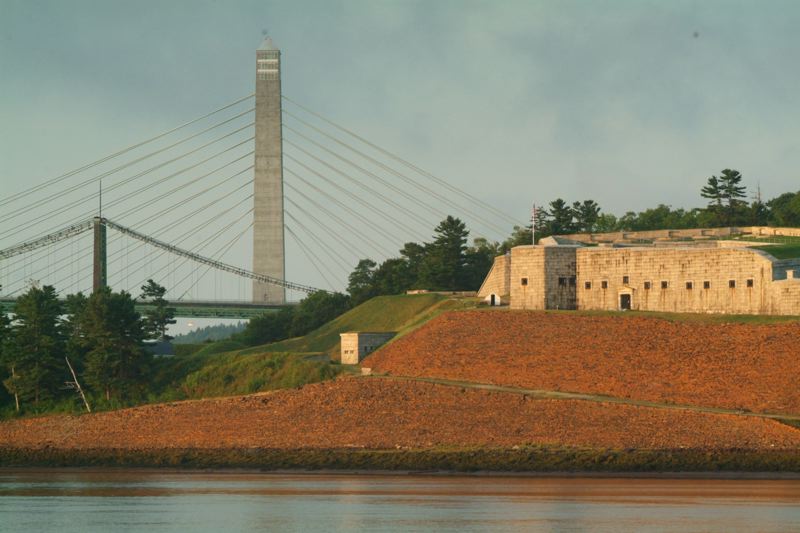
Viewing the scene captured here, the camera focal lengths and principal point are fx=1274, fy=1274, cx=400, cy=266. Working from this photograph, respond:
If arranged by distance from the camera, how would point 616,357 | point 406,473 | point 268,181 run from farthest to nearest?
1. point 268,181
2. point 616,357
3. point 406,473

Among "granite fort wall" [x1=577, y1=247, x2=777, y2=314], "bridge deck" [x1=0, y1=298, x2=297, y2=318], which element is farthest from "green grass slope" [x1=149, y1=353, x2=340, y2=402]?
"bridge deck" [x1=0, y1=298, x2=297, y2=318]

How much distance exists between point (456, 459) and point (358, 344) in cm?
2124

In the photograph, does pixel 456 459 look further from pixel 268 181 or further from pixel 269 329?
pixel 268 181

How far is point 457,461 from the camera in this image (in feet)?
181

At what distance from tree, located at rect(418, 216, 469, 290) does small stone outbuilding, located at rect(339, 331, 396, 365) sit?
21474 millimetres

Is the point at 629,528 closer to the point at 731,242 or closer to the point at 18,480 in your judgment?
the point at 18,480

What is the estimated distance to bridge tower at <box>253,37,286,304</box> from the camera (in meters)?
109

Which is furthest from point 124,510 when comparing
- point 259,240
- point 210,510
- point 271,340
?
point 259,240

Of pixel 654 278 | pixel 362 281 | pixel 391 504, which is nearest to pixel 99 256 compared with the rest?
pixel 362 281

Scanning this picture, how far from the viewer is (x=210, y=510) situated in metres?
42.8

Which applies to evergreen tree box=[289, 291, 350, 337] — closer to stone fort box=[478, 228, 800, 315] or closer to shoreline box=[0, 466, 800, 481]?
stone fort box=[478, 228, 800, 315]

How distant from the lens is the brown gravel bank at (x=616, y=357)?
59.3 m

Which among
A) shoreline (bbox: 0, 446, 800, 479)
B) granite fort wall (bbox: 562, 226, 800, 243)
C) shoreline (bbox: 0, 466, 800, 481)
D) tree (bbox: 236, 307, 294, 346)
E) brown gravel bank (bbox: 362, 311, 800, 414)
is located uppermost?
granite fort wall (bbox: 562, 226, 800, 243)

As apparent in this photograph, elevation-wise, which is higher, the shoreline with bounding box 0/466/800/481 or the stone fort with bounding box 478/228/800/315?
the stone fort with bounding box 478/228/800/315
